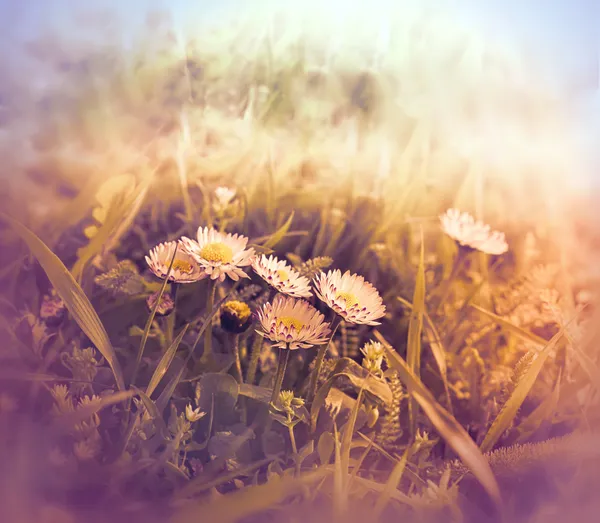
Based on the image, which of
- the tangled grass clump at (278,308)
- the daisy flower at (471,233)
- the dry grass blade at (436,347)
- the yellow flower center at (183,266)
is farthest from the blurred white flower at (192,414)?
the daisy flower at (471,233)

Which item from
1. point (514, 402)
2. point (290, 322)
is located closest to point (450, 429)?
point (514, 402)

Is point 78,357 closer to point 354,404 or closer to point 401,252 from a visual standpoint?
point 354,404

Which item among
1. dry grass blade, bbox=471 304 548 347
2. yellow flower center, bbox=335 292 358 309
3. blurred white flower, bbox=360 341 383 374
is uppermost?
yellow flower center, bbox=335 292 358 309

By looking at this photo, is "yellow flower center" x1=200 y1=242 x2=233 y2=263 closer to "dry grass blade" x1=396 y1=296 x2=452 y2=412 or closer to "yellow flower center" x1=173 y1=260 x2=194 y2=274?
"yellow flower center" x1=173 y1=260 x2=194 y2=274

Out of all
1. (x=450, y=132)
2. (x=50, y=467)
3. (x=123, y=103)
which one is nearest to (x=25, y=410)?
(x=50, y=467)

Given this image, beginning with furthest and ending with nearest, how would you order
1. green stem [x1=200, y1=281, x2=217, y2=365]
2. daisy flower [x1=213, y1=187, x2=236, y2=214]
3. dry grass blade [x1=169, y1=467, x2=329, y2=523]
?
A: daisy flower [x1=213, y1=187, x2=236, y2=214]
green stem [x1=200, y1=281, x2=217, y2=365]
dry grass blade [x1=169, y1=467, x2=329, y2=523]

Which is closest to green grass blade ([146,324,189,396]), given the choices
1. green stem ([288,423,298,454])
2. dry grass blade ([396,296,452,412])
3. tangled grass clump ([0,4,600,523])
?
tangled grass clump ([0,4,600,523])

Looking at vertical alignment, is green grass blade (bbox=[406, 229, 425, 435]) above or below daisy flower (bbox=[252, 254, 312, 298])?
below
